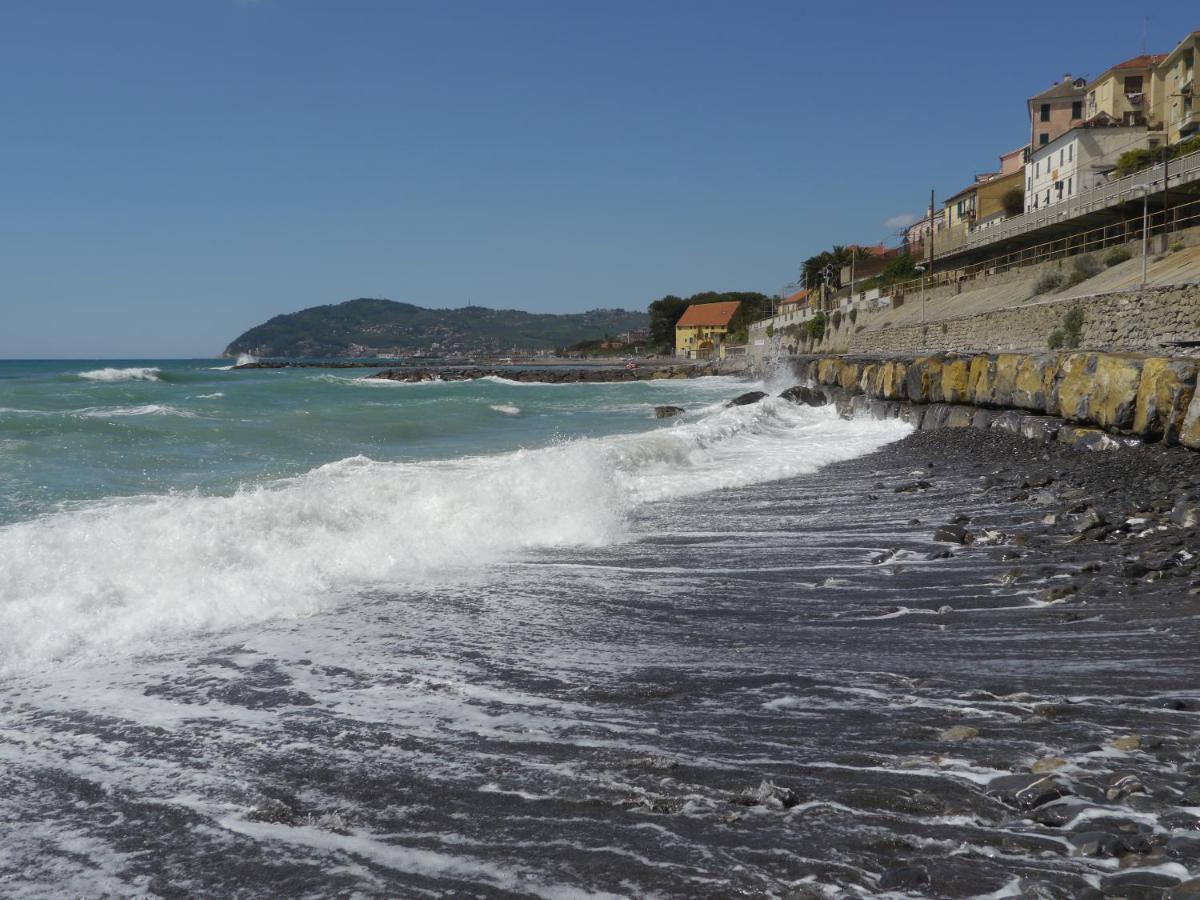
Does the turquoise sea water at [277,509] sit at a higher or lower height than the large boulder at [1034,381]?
lower

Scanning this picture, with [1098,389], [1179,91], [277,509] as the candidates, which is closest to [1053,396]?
[1098,389]

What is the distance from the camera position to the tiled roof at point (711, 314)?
414ft

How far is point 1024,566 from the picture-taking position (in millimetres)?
7453

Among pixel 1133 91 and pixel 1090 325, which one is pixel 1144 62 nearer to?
pixel 1133 91

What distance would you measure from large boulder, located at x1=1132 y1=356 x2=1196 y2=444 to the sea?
8.38ft

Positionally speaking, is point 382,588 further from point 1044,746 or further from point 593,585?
point 1044,746

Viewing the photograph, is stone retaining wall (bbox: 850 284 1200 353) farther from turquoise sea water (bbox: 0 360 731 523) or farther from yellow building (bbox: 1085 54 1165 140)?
yellow building (bbox: 1085 54 1165 140)

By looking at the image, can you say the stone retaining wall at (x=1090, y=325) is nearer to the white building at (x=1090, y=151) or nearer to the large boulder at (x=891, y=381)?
the large boulder at (x=891, y=381)

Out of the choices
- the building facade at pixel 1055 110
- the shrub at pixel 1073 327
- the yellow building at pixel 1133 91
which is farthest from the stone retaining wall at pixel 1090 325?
the building facade at pixel 1055 110

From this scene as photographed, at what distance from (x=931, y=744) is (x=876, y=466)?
35.7ft

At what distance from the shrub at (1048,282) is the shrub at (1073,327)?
1026cm

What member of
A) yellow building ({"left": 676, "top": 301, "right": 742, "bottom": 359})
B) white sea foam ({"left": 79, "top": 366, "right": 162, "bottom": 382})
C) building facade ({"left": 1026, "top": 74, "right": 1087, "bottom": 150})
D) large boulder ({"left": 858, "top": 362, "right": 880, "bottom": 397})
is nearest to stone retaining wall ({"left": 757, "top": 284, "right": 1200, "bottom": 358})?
large boulder ({"left": 858, "top": 362, "right": 880, "bottom": 397})

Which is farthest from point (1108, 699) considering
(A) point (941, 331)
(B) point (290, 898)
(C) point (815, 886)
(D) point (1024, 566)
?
(A) point (941, 331)

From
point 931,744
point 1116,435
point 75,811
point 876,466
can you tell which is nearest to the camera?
point 75,811
